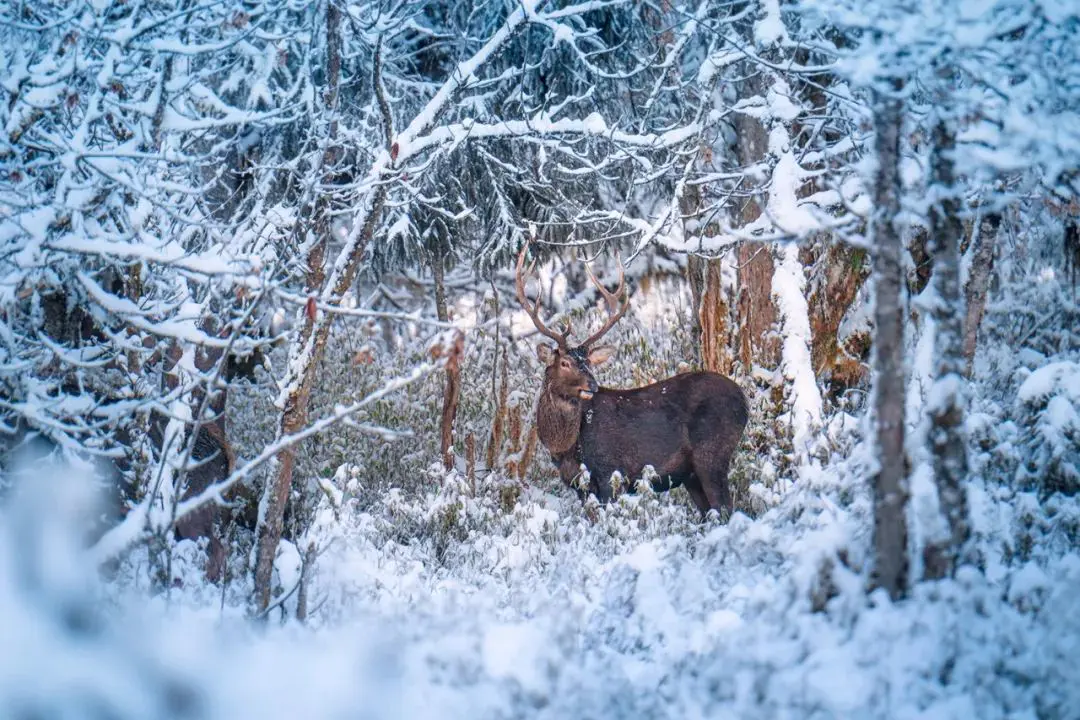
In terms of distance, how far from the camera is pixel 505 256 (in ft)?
30.4

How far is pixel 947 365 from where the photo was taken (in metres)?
3.41

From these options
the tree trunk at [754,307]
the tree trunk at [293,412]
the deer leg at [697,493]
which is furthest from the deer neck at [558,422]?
the tree trunk at [293,412]

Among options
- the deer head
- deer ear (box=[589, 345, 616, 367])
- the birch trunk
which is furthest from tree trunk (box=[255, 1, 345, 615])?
deer ear (box=[589, 345, 616, 367])

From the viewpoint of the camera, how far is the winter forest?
315 centimetres

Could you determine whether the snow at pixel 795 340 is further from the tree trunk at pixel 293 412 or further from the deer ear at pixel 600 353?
the tree trunk at pixel 293 412

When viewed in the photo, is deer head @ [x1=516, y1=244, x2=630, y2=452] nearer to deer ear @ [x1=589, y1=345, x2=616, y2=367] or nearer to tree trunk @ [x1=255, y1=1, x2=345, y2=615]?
deer ear @ [x1=589, y1=345, x2=616, y2=367]

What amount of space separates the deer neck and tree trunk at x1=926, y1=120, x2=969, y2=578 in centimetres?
389

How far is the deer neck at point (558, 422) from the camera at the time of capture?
7.19 m

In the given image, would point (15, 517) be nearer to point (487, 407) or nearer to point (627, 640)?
point (627, 640)

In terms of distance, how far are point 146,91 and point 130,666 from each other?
12.7 ft

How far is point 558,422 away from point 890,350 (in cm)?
404

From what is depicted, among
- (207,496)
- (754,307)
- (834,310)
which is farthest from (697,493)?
(207,496)

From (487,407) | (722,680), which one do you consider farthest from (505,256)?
(722,680)

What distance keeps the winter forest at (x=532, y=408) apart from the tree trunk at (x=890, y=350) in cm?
1
